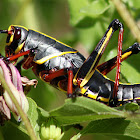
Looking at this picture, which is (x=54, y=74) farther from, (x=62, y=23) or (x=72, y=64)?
(x=62, y=23)

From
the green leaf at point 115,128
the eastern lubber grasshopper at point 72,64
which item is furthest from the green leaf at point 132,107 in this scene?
the eastern lubber grasshopper at point 72,64

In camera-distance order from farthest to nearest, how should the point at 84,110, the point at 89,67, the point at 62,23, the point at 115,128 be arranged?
the point at 62,23, the point at 89,67, the point at 115,128, the point at 84,110

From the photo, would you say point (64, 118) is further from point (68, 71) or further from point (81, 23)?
point (81, 23)

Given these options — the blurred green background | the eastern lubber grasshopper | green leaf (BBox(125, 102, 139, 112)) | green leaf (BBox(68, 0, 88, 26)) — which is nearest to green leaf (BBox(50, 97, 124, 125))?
green leaf (BBox(125, 102, 139, 112))

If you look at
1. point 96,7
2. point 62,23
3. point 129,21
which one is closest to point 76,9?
point 96,7

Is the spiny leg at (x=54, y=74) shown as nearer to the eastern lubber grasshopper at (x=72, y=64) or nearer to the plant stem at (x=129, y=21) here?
the eastern lubber grasshopper at (x=72, y=64)
